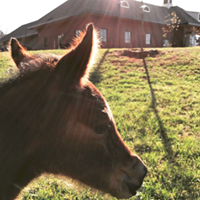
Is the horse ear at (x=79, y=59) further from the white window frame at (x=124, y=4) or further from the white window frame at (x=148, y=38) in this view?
the white window frame at (x=148, y=38)

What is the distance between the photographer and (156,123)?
5.15m

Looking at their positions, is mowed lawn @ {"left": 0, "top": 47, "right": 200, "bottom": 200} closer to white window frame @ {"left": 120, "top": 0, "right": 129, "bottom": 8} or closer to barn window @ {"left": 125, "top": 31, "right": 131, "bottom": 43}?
barn window @ {"left": 125, "top": 31, "right": 131, "bottom": 43}

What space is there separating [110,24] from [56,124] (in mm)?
22472

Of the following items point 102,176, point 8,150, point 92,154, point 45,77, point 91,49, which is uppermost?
point 91,49

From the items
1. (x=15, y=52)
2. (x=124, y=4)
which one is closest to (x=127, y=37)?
(x=124, y=4)

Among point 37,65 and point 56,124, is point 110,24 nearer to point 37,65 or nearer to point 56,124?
point 37,65

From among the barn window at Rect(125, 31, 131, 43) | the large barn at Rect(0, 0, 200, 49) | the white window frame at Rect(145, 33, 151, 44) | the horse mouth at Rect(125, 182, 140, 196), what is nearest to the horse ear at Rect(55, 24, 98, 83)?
the horse mouth at Rect(125, 182, 140, 196)

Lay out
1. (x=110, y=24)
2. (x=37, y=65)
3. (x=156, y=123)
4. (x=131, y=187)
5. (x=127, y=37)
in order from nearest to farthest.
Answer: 1. (x=37, y=65)
2. (x=131, y=187)
3. (x=156, y=123)
4. (x=110, y=24)
5. (x=127, y=37)

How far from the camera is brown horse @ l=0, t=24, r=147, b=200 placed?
4.69 feet

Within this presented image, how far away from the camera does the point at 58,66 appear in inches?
58.4

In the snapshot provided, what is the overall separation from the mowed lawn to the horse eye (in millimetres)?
567

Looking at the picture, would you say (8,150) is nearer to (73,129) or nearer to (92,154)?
(73,129)

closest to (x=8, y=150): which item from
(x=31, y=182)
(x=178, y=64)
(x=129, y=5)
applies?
(x=31, y=182)

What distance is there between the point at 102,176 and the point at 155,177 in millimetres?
1836
